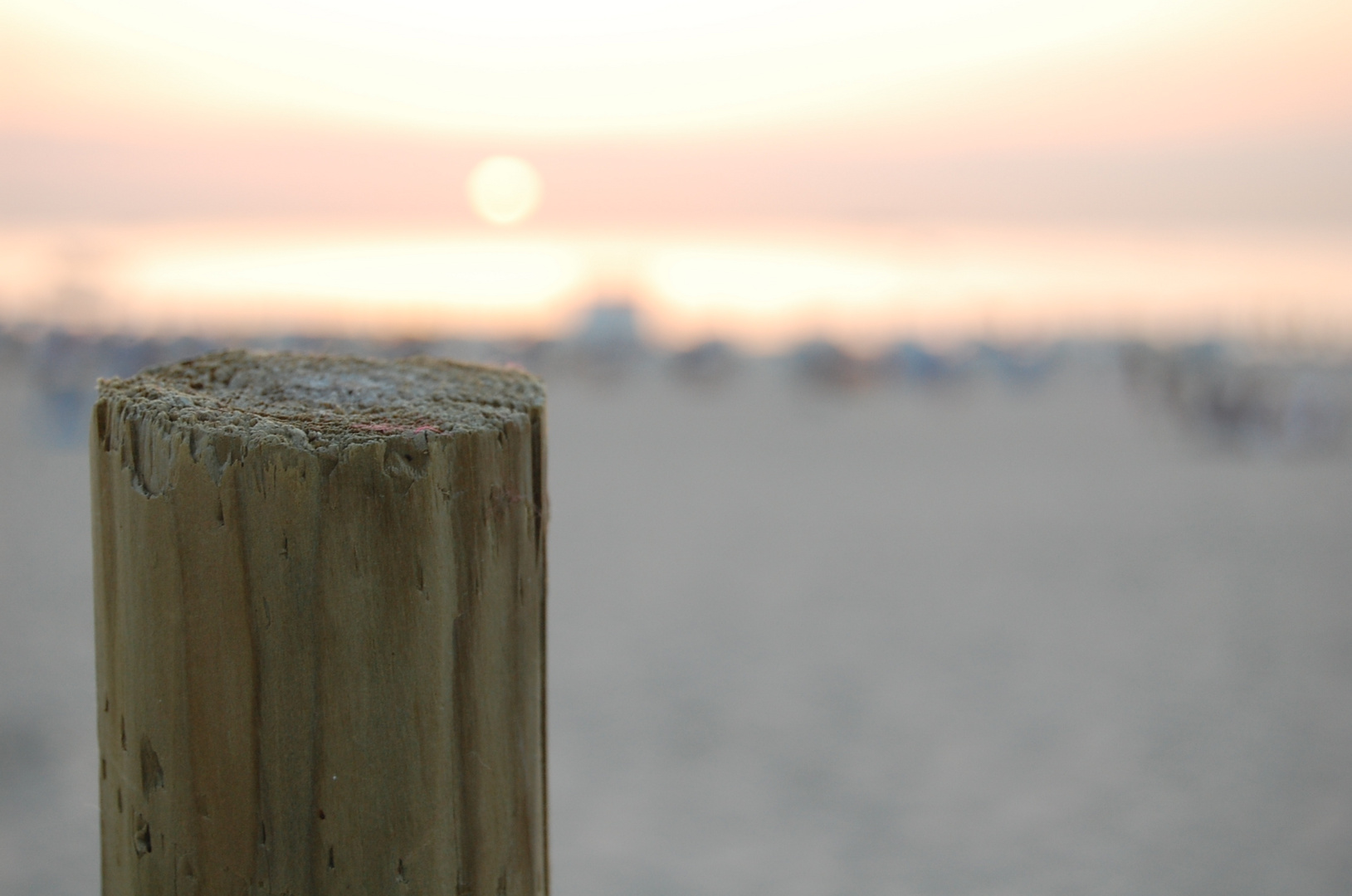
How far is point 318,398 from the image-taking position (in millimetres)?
929

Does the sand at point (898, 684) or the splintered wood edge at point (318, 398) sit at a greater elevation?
the splintered wood edge at point (318, 398)

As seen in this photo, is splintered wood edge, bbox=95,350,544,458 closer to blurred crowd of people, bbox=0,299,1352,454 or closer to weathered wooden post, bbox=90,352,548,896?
weathered wooden post, bbox=90,352,548,896

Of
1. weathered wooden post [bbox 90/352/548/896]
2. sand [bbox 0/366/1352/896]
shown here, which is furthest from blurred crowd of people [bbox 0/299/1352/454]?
weathered wooden post [bbox 90/352/548/896]

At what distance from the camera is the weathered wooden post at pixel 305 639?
2.55ft

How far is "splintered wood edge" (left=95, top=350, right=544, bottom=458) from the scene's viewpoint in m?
0.79

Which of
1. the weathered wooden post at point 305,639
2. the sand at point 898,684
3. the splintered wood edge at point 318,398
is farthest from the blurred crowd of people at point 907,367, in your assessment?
the weathered wooden post at point 305,639

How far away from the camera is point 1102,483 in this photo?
1148cm

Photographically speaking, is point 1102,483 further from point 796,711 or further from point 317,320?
point 317,320

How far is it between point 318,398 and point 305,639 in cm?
24

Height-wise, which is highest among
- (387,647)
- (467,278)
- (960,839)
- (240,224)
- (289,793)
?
(240,224)

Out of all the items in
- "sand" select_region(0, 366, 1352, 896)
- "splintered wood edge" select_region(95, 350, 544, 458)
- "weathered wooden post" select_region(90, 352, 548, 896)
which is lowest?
"sand" select_region(0, 366, 1352, 896)

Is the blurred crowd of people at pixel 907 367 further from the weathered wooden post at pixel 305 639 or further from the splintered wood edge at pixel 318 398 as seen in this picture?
the weathered wooden post at pixel 305 639

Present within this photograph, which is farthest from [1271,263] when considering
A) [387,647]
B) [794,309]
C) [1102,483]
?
[387,647]

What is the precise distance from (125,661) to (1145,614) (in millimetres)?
7335
